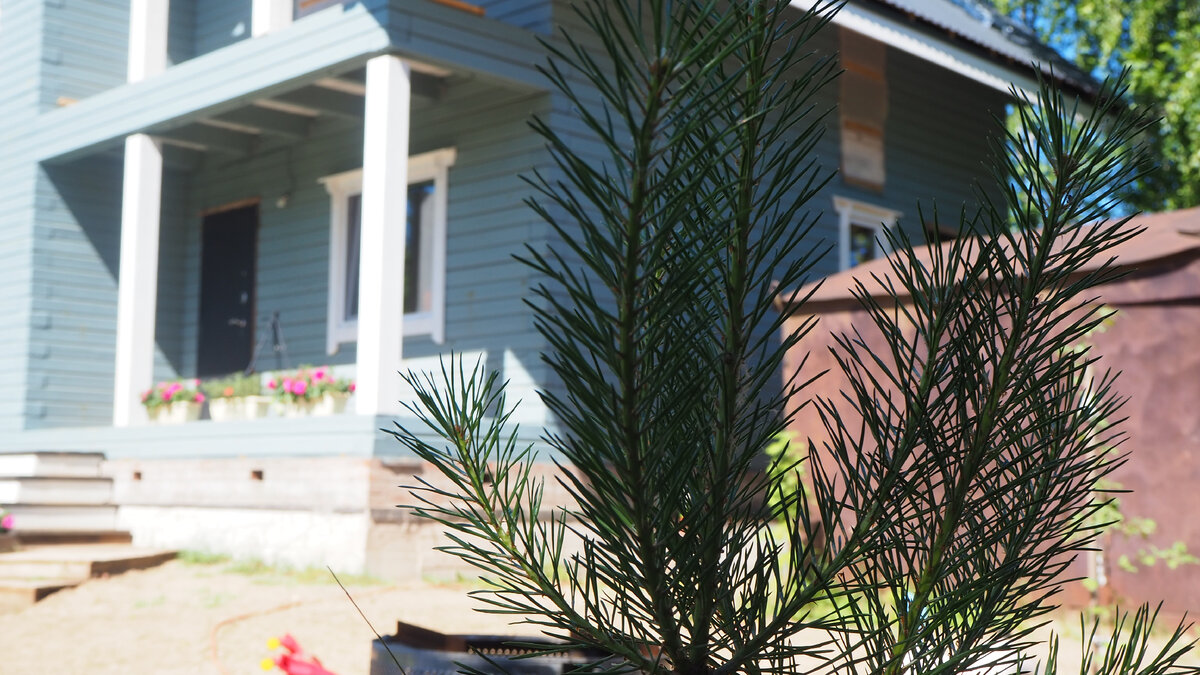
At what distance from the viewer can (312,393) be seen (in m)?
9.73

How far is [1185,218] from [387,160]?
514 cm

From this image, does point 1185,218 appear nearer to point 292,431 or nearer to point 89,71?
point 292,431

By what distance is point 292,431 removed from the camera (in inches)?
334

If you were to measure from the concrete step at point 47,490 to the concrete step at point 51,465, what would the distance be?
0.06 metres

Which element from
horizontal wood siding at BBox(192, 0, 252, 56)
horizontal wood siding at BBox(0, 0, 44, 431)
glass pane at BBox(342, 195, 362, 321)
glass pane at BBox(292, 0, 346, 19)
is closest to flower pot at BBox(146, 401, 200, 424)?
glass pane at BBox(342, 195, 362, 321)

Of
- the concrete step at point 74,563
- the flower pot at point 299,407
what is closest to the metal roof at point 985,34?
the flower pot at point 299,407

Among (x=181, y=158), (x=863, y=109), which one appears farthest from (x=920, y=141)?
(x=181, y=158)

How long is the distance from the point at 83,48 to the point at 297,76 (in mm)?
4814

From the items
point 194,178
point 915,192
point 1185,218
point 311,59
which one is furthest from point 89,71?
point 1185,218

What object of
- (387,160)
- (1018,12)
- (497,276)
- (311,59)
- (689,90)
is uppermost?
(1018,12)

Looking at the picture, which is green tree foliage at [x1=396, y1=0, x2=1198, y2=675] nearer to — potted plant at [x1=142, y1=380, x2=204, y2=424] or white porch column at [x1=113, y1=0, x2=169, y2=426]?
white porch column at [x1=113, y1=0, x2=169, y2=426]

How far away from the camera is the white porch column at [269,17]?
9500 mm

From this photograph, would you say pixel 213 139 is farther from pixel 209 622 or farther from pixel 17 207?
pixel 209 622

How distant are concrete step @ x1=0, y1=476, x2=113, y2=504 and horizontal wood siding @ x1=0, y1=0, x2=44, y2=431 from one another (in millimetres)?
2003
